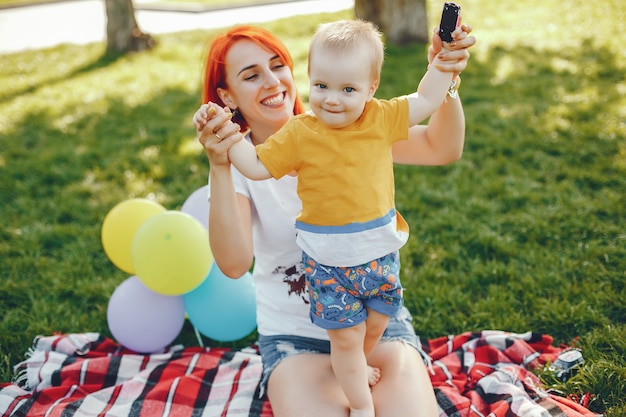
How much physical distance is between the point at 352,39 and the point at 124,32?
7590 mm

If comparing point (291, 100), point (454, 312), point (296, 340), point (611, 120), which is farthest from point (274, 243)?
point (611, 120)

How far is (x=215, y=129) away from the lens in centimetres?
162

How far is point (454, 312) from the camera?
2898 mm

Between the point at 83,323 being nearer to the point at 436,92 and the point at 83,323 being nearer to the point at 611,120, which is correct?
the point at 436,92

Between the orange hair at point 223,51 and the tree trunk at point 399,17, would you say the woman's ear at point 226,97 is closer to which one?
the orange hair at point 223,51

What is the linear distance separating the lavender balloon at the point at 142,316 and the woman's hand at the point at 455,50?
5.73 feet

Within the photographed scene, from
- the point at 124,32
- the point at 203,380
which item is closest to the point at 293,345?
the point at 203,380

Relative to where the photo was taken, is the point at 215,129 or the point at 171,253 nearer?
the point at 215,129

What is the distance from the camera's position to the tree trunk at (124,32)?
7.92 metres

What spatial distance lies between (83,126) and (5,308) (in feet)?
9.67

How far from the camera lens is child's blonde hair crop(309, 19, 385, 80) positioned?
1548 mm

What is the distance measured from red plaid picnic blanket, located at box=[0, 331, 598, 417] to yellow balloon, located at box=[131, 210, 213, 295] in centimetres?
41

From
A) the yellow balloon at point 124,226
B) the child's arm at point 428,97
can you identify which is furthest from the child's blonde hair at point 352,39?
the yellow balloon at point 124,226

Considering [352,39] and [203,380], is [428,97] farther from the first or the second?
[203,380]
